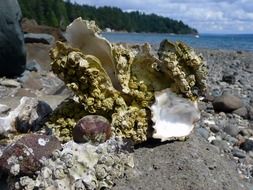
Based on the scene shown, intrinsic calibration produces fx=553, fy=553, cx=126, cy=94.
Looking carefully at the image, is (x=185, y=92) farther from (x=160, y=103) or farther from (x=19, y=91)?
(x=19, y=91)

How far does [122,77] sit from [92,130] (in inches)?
29.1

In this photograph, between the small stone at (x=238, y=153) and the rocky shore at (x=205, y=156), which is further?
the small stone at (x=238, y=153)

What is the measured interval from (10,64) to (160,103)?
25.0 ft

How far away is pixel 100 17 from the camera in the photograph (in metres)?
106

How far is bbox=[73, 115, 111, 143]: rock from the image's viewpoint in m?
3.95

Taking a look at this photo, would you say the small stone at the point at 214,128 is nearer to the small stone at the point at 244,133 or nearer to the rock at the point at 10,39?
the small stone at the point at 244,133

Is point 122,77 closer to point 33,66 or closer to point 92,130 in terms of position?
point 92,130

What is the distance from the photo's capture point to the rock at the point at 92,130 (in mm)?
3945

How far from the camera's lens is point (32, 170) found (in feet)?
12.2

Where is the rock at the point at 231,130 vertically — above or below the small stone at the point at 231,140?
below

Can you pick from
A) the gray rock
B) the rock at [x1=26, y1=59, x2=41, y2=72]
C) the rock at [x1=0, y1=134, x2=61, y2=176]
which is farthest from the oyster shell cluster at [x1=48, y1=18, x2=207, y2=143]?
the rock at [x1=26, y1=59, x2=41, y2=72]

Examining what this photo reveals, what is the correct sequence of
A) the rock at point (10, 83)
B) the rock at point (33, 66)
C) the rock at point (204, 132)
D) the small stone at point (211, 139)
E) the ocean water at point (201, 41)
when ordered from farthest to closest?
the ocean water at point (201, 41) → the rock at point (33, 66) → the rock at point (10, 83) → the rock at point (204, 132) → the small stone at point (211, 139)

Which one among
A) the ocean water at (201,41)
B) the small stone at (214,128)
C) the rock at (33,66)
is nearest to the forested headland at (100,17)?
the ocean water at (201,41)

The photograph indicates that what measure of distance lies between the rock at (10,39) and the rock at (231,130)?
5501mm
